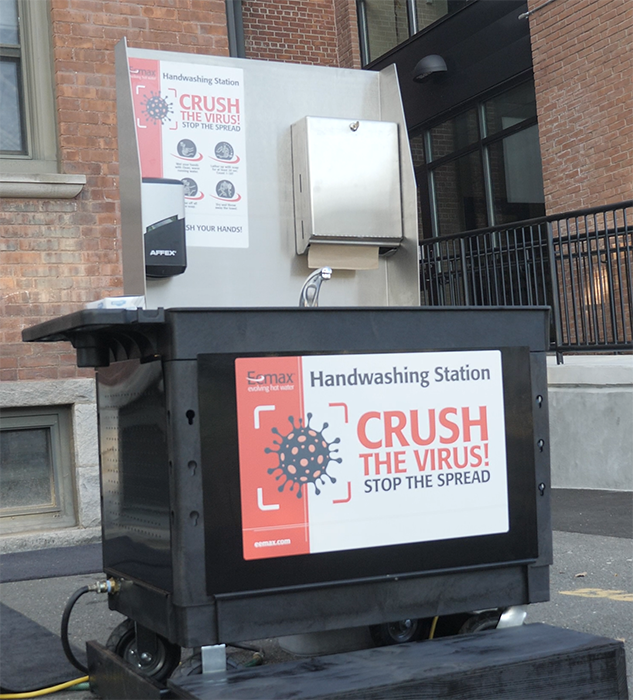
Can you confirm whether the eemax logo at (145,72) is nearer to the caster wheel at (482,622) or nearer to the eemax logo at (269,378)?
the eemax logo at (269,378)

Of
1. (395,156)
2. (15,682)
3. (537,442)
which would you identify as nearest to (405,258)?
(395,156)

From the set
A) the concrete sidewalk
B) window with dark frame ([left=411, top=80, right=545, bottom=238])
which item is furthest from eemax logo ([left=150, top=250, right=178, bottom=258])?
window with dark frame ([left=411, top=80, right=545, bottom=238])

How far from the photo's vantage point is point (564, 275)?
8828 millimetres

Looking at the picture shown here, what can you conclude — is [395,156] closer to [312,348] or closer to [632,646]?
[312,348]

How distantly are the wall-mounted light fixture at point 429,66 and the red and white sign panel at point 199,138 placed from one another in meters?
10.7

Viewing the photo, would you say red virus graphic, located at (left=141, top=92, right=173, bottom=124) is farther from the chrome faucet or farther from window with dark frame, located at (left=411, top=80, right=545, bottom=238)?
window with dark frame, located at (left=411, top=80, right=545, bottom=238)

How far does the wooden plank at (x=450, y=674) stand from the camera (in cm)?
251

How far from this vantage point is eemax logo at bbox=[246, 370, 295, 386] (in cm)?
269

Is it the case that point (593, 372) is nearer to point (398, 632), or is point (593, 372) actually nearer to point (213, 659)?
point (398, 632)

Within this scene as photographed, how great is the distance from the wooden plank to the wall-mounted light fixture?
12.7 m

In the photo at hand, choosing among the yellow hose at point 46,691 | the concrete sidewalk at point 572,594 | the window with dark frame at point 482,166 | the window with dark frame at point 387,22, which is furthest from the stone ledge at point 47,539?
the window with dark frame at point 387,22

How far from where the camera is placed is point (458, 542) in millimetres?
2945

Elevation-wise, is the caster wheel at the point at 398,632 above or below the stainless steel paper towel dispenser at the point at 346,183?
below

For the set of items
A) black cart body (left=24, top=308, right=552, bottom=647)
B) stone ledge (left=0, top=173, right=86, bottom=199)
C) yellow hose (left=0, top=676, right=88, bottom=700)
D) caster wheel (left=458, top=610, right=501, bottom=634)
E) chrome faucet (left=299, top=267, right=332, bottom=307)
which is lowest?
yellow hose (left=0, top=676, right=88, bottom=700)
